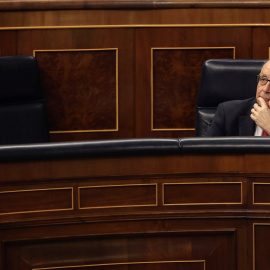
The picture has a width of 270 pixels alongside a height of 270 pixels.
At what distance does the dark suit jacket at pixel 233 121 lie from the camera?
4.45 ft

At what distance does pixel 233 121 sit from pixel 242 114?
1.1 inches

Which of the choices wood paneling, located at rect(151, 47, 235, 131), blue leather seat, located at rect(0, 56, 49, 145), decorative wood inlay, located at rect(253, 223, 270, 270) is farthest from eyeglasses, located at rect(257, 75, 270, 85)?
blue leather seat, located at rect(0, 56, 49, 145)

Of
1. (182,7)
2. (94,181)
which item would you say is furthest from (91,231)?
(182,7)

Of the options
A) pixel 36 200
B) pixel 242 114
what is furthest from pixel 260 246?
pixel 242 114

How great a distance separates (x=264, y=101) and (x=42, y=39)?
0.71 metres

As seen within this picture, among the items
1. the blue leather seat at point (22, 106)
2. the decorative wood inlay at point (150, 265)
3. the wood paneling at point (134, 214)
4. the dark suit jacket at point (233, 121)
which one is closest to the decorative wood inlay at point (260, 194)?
the wood paneling at point (134, 214)

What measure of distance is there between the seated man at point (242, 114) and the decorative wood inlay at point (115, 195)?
475mm

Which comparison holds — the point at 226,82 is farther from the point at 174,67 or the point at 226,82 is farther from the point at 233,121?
the point at 174,67

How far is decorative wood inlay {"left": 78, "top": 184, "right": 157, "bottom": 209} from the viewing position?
0.92 metres

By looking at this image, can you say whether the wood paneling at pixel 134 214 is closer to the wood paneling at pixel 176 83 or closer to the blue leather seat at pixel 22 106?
the blue leather seat at pixel 22 106

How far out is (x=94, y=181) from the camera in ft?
3.01

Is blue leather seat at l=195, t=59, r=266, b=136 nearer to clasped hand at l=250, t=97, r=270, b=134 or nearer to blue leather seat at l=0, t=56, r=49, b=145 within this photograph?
clasped hand at l=250, t=97, r=270, b=134

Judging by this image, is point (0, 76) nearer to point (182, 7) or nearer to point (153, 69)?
point (153, 69)

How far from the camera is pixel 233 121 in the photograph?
137 cm
